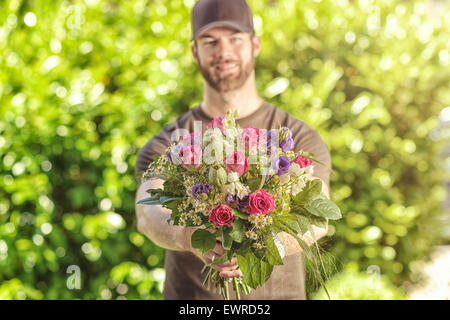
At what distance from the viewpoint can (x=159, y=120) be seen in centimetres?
302

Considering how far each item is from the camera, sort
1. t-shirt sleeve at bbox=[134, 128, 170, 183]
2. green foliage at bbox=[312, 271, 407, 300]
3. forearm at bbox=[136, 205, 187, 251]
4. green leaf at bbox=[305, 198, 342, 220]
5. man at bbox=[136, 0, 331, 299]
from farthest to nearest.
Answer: green foliage at bbox=[312, 271, 407, 300] → t-shirt sleeve at bbox=[134, 128, 170, 183] → man at bbox=[136, 0, 331, 299] → forearm at bbox=[136, 205, 187, 251] → green leaf at bbox=[305, 198, 342, 220]

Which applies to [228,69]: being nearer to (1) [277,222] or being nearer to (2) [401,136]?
(1) [277,222]

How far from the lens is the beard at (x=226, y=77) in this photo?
2.11m

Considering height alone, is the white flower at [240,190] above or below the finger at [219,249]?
above

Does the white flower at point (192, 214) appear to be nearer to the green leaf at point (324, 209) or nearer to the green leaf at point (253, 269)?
the green leaf at point (253, 269)

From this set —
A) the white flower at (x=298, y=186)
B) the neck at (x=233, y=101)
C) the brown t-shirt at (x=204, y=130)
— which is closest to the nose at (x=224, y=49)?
the neck at (x=233, y=101)

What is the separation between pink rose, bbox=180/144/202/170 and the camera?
1469 millimetres

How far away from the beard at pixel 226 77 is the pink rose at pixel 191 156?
2.35 feet

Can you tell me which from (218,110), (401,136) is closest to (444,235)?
(401,136)

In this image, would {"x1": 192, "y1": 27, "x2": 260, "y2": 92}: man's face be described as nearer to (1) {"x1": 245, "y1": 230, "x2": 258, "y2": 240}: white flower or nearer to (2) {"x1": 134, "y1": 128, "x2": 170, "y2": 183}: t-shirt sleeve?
(2) {"x1": 134, "y1": 128, "x2": 170, "y2": 183}: t-shirt sleeve

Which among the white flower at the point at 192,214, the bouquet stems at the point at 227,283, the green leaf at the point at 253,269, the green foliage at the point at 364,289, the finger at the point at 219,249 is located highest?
the white flower at the point at 192,214

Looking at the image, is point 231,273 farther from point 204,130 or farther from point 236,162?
point 204,130

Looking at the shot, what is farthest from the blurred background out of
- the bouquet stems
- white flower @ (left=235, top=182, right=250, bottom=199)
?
white flower @ (left=235, top=182, right=250, bottom=199)
